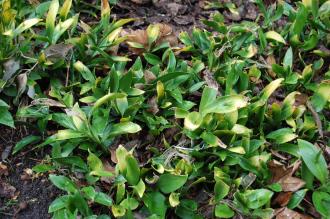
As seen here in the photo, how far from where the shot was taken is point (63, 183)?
2.92 m

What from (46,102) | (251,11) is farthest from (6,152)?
(251,11)

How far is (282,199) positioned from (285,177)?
0.12 meters

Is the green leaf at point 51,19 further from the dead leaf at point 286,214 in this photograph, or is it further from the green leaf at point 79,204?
the dead leaf at point 286,214

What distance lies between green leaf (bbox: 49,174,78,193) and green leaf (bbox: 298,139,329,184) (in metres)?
1.25

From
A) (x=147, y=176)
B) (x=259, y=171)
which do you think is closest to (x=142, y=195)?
(x=147, y=176)

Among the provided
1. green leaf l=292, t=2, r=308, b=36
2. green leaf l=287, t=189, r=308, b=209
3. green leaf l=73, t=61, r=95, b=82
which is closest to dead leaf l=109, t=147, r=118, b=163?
green leaf l=73, t=61, r=95, b=82

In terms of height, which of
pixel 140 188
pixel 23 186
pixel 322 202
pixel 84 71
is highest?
pixel 84 71

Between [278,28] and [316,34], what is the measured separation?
0.31 metres

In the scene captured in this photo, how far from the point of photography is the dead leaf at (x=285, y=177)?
2.99 meters

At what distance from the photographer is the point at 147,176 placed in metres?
2.97

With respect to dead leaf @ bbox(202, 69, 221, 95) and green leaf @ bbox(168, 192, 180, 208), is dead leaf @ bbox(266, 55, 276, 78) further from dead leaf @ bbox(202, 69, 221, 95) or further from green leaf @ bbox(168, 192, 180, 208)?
green leaf @ bbox(168, 192, 180, 208)

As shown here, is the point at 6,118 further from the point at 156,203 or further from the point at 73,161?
the point at 156,203

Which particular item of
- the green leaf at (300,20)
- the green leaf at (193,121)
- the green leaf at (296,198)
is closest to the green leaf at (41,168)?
the green leaf at (193,121)

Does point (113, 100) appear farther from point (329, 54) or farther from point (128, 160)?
point (329, 54)
